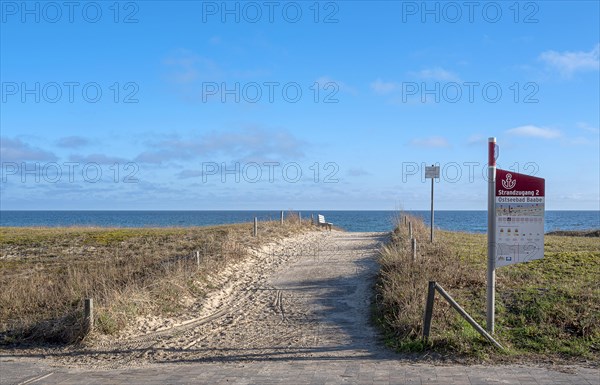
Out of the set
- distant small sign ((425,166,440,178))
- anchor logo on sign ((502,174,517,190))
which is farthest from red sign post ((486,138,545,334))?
distant small sign ((425,166,440,178))

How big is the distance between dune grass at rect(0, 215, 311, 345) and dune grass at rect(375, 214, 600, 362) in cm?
449

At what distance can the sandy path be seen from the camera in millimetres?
9289

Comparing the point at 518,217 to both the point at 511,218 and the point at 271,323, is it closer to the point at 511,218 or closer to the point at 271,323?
the point at 511,218

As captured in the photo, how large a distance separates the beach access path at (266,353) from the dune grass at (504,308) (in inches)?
19.9

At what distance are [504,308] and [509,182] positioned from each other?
8.62 ft

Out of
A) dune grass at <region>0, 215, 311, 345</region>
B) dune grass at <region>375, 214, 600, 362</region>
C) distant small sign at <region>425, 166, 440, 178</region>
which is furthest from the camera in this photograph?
distant small sign at <region>425, 166, 440, 178</region>

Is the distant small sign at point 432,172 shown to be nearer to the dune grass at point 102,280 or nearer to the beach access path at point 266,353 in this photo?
the dune grass at point 102,280

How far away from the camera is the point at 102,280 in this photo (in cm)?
1390

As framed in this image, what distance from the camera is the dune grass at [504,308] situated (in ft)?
28.7

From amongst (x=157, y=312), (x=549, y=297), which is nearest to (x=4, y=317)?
(x=157, y=312)

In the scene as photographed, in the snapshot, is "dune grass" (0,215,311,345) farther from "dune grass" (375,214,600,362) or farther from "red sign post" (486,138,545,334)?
"red sign post" (486,138,545,334)

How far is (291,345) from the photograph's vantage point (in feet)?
31.7

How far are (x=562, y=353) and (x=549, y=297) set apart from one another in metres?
2.52

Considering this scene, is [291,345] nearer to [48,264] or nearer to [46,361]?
[46,361]
